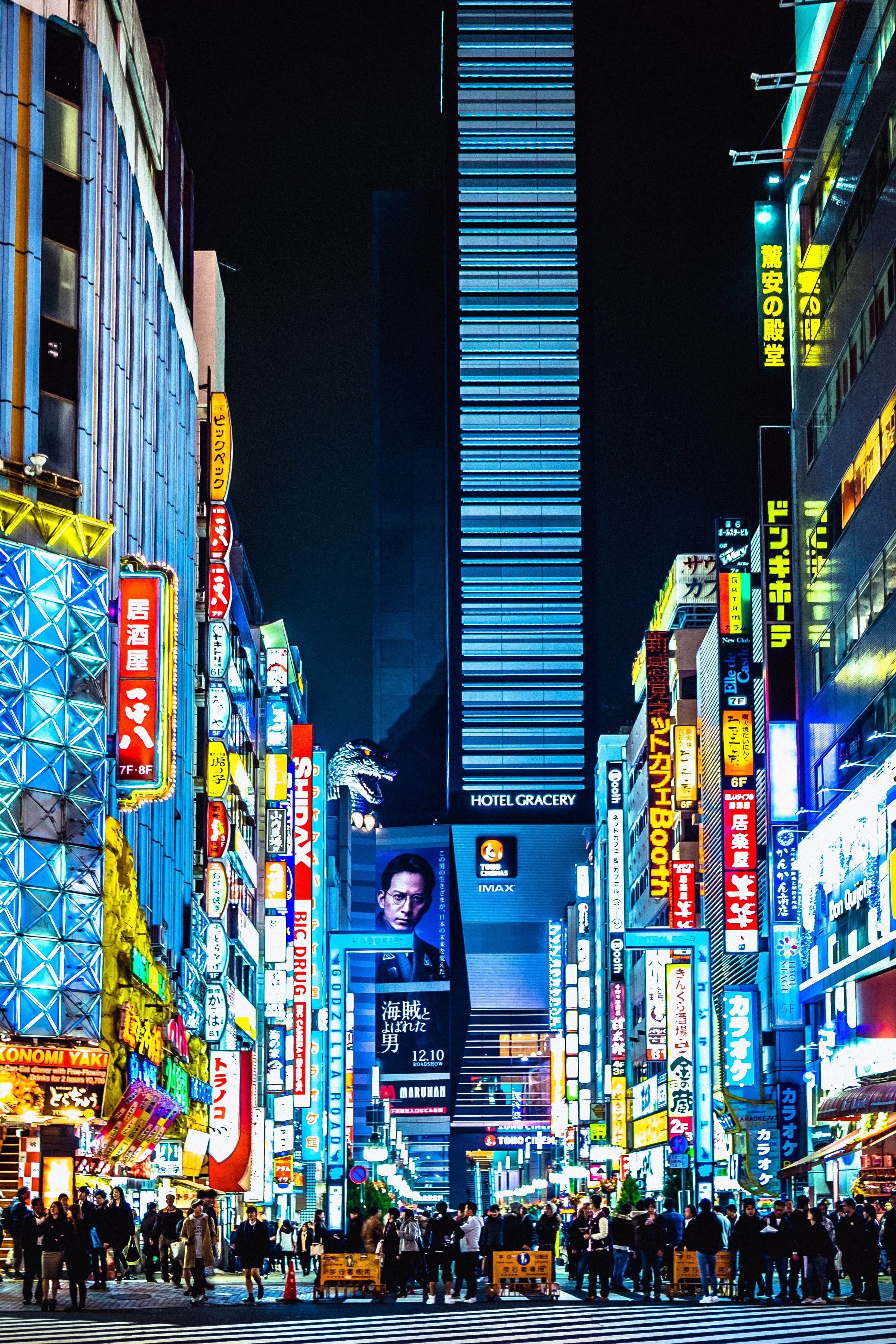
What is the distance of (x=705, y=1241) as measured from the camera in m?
32.1

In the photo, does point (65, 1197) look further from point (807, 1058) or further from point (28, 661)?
point (807, 1058)

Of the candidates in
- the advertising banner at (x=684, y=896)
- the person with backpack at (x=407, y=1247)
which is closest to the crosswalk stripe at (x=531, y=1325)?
the person with backpack at (x=407, y=1247)

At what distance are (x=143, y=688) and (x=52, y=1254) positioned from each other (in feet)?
41.5

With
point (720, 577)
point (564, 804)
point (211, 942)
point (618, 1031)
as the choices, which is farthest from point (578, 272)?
point (211, 942)

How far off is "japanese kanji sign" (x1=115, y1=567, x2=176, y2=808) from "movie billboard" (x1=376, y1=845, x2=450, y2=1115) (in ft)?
444

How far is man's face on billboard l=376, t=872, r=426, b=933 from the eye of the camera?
179125 millimetres

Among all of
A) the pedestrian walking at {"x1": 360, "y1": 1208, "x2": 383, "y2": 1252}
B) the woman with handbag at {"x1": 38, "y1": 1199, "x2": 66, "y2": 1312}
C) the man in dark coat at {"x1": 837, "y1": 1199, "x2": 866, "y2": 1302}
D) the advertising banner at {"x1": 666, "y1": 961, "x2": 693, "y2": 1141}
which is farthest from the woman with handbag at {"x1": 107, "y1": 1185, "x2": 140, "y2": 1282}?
the advertising banner at {"x1": 666, "y1": 961, "x2": 693, "y2": 1141}

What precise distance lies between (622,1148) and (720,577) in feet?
109

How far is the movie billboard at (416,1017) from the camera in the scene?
176 meters

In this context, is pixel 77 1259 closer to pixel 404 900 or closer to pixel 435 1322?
pixel 435 1322

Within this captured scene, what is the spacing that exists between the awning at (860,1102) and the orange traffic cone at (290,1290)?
496 inches

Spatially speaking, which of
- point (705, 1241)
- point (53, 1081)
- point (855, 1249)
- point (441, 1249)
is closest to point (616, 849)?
point (53, 1081)

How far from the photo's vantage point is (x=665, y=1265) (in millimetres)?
33844

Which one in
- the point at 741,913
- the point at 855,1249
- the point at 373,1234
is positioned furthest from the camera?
the point at 741,913
